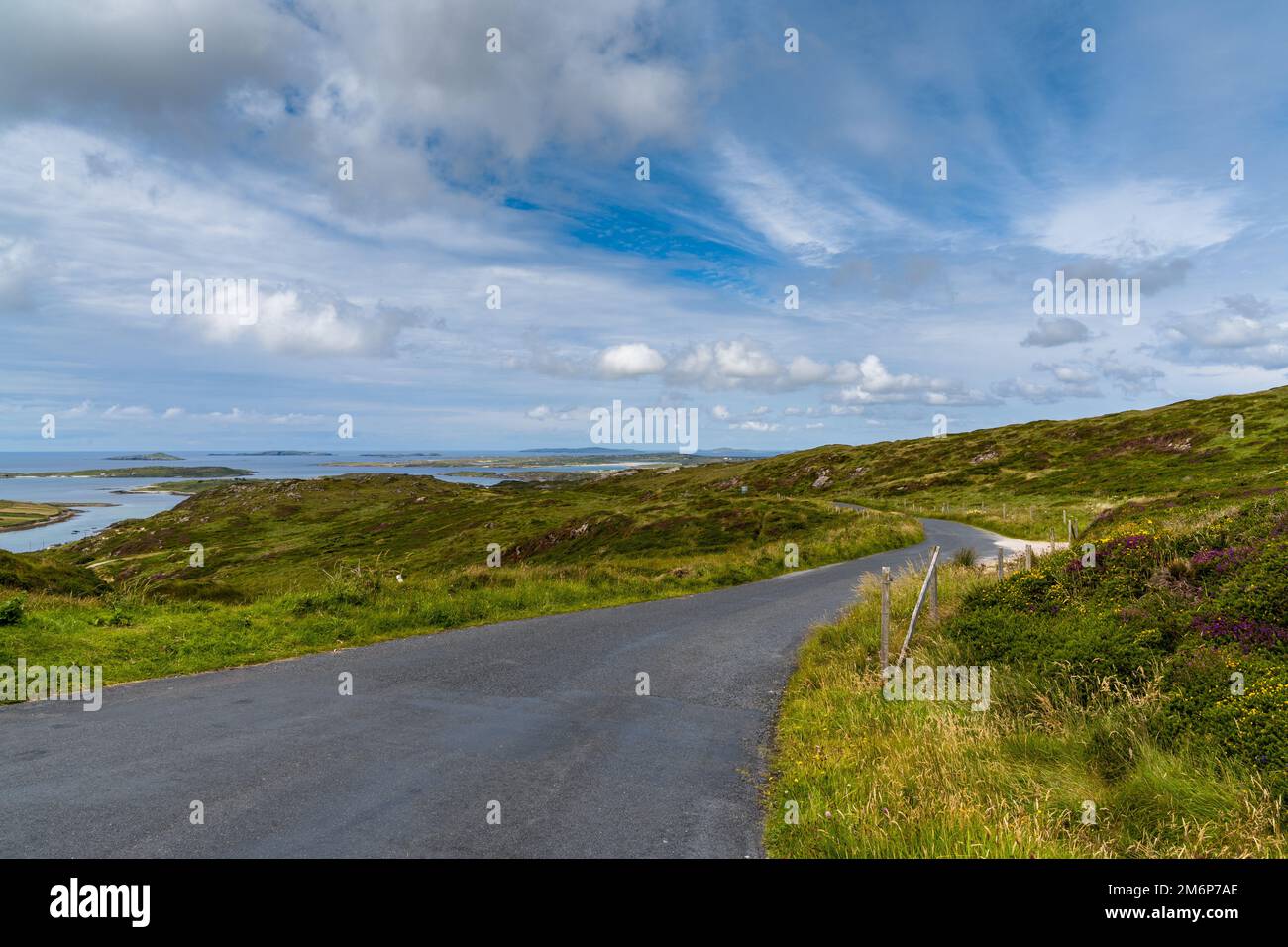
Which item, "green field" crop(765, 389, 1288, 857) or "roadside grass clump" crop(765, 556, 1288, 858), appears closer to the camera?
"roadside grass clump" crop(765, 556, 1288, 858)

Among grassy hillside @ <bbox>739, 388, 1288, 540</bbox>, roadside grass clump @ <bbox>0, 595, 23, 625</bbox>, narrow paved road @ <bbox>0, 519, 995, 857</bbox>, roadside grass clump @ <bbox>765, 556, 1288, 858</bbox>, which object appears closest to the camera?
roadside grass clump @ <bbox>765, 556, 1288, 858</bbox>

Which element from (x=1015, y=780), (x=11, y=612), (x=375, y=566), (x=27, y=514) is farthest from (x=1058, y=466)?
(x=27, y=514)

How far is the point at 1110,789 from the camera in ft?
21.8

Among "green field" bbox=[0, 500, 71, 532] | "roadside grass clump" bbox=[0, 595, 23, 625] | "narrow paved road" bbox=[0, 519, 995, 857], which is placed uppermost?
"roadside grass clump" bbox=[0, 595, 23, 625]

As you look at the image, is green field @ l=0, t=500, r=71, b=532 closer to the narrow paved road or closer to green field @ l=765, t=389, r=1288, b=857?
the narrow paved road

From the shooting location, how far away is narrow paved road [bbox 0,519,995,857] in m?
6.05

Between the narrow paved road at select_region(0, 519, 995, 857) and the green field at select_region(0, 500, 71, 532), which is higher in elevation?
the narrow paved road at select_region(0, 519, 995, 857)

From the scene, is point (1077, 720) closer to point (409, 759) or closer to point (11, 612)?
point (409, 759)

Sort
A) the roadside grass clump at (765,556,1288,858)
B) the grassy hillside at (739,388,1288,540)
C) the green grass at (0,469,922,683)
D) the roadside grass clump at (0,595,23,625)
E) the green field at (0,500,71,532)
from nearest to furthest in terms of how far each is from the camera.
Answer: the roadside grass clump at (765,556,1288,858) < the roadside grass clump at (0,595,23,625) < the green grass at (0,469,922,683) < the grassy hillside at (739,388,1288,540) < the green field at (0,500,71,532)

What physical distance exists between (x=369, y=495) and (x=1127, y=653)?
157352 mm

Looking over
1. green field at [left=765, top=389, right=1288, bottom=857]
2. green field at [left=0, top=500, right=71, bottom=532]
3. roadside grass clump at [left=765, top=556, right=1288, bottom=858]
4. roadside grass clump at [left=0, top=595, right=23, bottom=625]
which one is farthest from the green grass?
green field at [left=0, top=500, right=71, bottom=532]

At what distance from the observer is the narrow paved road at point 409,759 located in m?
6.05

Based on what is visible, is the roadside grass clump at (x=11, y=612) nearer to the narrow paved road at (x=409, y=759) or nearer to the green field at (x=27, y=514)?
the narrow paved road at (x=409, y=759)
